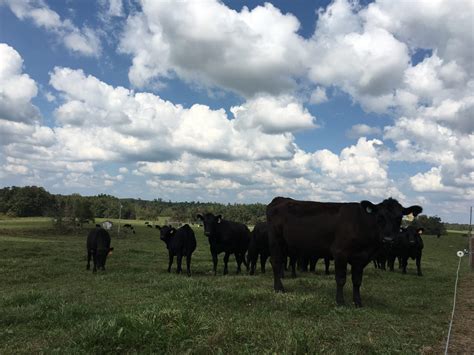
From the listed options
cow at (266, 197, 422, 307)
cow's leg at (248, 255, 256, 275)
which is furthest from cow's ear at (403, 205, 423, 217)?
cow's leg at (248, 255, 256, 275)

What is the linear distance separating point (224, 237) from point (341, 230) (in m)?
8.89

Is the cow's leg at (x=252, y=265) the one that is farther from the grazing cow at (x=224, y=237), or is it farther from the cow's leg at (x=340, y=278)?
the cow's leg at (x=340, y=278)

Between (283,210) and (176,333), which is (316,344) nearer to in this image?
(176,333)

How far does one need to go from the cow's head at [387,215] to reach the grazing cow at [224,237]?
355 inches

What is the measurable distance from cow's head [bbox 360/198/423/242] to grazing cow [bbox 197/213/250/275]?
29.6ft

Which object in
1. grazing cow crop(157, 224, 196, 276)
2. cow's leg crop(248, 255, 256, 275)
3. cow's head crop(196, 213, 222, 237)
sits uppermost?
cow's head crop(196, 213, 222, 237)

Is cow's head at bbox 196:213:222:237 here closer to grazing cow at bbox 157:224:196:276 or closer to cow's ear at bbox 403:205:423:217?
grazing cow at bbox 157:224:196:276

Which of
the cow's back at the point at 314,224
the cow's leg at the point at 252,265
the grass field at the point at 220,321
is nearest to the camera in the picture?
the grass field at the point at 220,321

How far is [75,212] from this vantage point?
227ft

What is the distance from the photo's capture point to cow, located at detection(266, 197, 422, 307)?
34.3 feet

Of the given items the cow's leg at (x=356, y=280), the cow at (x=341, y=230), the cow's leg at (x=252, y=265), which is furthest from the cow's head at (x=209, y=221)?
the cow's leg at (x=356, y=280)

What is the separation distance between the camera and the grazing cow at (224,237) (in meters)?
18.5

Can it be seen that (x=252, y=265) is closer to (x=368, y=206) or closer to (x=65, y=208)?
(x=368, y=206)

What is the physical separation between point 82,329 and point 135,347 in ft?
4.13
